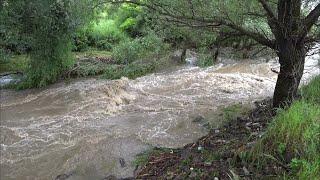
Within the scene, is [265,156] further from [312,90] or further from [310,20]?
[312,90]

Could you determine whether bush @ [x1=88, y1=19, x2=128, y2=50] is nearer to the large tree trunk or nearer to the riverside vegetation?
the riverside vegetation

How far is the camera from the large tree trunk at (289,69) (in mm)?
6418

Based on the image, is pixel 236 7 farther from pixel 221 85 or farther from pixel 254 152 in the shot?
pixel 221 85

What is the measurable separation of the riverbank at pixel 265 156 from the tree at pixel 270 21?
1.53m

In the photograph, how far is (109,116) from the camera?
8.99 metres

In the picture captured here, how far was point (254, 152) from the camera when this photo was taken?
Answer: 453 centimetres

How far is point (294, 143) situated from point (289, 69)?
262 cm

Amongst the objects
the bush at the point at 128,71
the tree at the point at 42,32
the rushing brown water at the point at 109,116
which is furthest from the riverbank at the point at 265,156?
the bush at the point at 128,71

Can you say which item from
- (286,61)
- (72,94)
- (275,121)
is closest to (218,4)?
(286,61)

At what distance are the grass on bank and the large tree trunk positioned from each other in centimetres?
179

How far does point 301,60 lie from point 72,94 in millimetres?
6411

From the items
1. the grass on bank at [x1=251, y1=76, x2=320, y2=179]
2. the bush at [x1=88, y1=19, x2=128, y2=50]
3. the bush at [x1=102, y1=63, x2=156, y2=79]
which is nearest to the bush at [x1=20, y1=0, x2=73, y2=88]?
the bush at [x1=102, y1=63, x2=156, y2=79]

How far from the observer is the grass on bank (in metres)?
3.95

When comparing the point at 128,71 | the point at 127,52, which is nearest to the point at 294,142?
the point at 128,71
